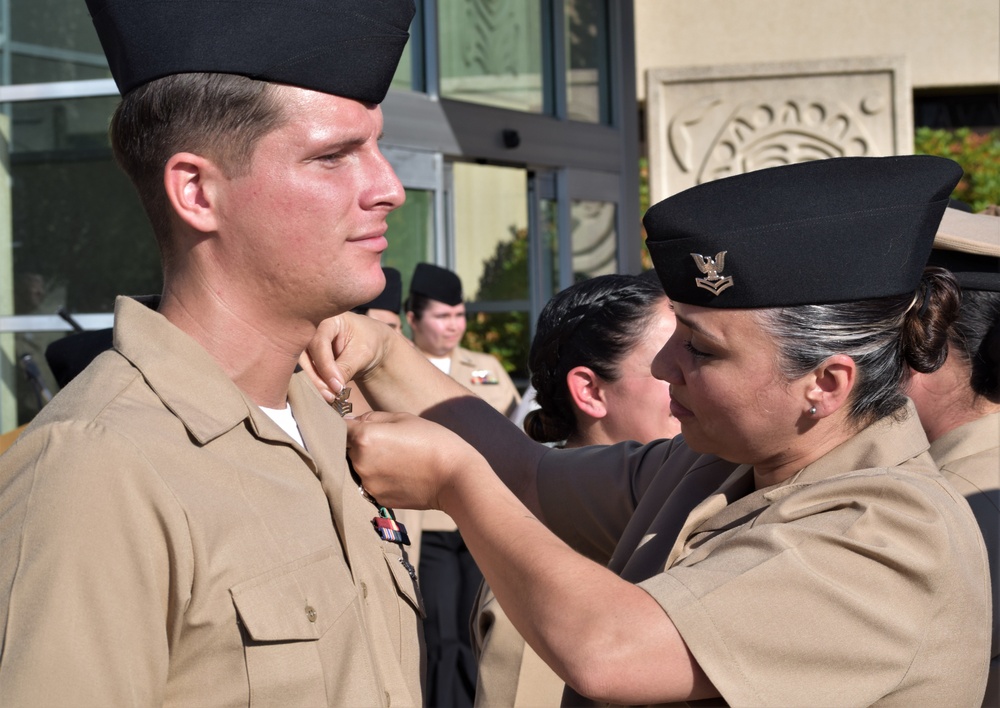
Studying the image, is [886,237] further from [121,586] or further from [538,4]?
[538,4]

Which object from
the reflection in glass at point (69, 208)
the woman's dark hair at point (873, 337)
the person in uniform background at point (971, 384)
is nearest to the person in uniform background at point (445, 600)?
the reflection in glass at point (69, 208)

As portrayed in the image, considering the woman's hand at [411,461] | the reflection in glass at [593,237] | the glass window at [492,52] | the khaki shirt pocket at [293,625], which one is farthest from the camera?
the reflection in glass at [593,237]

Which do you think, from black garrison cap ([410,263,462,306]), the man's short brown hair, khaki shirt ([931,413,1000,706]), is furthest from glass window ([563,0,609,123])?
the man's short brown hair

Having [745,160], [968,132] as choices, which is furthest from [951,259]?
[968,132]

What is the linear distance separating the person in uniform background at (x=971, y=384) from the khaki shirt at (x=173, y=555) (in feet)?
4.52

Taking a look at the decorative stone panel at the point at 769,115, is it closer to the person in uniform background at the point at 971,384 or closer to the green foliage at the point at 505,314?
the green foliage at the point at 505,314

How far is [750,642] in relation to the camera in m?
1.62

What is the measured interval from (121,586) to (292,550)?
0.26 m

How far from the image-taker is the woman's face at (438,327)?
6285 millimetres

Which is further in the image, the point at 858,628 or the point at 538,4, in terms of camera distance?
the point at 538,4

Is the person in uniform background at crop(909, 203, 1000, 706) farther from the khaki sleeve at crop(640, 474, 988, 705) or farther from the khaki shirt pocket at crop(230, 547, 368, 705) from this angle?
the khaki shirt pocket at crop(230, 547, 368, 705)

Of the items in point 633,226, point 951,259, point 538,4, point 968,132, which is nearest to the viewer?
point 951,259

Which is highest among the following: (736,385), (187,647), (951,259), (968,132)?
(968,132)

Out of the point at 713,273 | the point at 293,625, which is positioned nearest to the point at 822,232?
the point at 713,273
